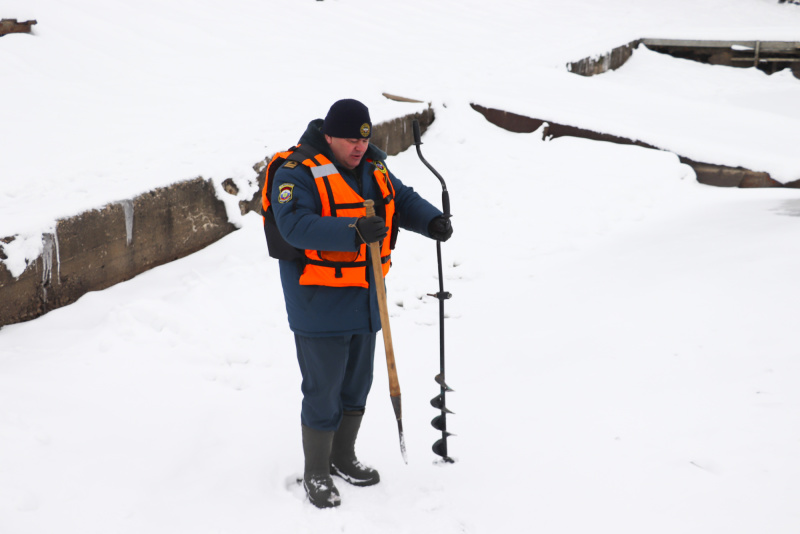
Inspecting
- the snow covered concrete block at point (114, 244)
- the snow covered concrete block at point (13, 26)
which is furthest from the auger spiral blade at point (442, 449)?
the snow covered concrete block at point (13, 26)

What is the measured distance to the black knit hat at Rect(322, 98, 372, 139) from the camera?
117 inches

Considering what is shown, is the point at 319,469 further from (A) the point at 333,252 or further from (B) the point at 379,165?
(B) the point at 379,165

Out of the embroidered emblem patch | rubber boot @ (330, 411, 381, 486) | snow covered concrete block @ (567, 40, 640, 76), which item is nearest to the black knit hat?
the embroidered emblem patch

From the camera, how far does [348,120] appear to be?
2984mm

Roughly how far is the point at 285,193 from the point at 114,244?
2.58m

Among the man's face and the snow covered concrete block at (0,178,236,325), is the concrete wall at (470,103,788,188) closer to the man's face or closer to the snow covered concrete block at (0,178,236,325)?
the snow covered concrete block at (0,178,236,325)

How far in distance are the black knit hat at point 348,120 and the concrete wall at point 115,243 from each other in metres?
2.41

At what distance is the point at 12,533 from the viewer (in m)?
2.80

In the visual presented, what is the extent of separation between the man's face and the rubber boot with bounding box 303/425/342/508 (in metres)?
1.25

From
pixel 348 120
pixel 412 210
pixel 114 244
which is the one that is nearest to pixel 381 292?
pixel 412 210

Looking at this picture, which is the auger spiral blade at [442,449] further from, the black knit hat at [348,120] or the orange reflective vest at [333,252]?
the black knit hat at [348,120]

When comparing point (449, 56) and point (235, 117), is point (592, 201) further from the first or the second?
point (449, 56)

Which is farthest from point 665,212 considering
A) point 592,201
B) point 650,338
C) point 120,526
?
point 120,526

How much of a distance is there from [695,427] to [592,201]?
4.18 metres
